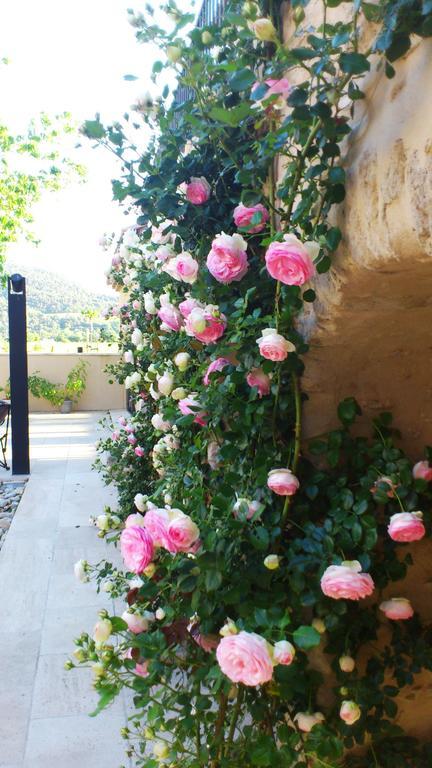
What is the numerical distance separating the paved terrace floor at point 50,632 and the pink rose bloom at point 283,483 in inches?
48.0

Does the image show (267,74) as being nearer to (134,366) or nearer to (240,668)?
(240,668)

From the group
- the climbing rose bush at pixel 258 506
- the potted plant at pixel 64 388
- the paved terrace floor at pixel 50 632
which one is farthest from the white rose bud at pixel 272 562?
the potted plant at pixel 64 388

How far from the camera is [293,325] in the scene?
5.06 ft

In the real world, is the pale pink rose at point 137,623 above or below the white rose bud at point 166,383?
below

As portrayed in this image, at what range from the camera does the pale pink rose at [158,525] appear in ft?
4.81

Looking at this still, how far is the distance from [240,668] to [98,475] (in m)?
4.91

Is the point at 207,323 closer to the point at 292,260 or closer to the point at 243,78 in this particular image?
the point at 292,260

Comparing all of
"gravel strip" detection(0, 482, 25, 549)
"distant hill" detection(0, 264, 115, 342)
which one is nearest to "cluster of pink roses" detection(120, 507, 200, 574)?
"gravel strip" detection(0, 482, 25, 549)

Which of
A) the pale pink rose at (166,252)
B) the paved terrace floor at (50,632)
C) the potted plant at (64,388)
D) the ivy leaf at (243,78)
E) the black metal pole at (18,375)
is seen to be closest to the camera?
the ivy leaf at (243,78)

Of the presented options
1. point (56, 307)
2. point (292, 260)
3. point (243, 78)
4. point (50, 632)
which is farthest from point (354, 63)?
point (56, 307)

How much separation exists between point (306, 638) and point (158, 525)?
0.43m

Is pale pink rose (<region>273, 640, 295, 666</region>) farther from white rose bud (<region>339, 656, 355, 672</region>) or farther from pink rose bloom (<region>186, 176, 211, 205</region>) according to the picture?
pink rose bloom (<region>186, 176, 211, 205</region>)

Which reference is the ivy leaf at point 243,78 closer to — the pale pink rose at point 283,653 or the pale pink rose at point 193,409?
the pale pink rose at point 193,409

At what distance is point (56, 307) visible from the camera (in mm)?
14773
